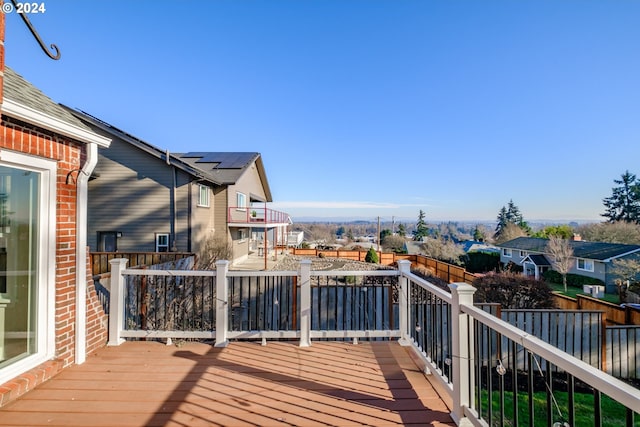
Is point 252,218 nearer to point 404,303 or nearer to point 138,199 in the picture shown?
point 138,199

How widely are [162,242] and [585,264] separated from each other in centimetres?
2633

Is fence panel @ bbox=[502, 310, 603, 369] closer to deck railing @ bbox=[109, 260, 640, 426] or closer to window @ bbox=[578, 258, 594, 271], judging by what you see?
deck railing @ bbox=[109, 260, 640, 426]

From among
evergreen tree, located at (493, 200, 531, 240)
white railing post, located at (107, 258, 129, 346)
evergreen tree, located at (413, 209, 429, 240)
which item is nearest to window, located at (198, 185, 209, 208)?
white railing post, located at (107, 258, 129, 346)

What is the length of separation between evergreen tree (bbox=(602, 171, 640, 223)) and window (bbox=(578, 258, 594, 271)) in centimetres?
2323

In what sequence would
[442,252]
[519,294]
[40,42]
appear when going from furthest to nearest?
1. [442,252]
2. [519,294]
3. [40,42]

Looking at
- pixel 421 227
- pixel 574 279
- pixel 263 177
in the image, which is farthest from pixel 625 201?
pixel 263 177

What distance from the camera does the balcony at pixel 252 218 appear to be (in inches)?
612

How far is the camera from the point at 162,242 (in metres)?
12.6

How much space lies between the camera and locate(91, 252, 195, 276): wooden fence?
306 inches

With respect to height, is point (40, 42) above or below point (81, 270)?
above

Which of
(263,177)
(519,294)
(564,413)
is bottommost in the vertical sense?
(564,413)

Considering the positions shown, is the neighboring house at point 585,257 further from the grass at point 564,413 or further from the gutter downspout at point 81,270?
the gutter downspout at point 81,270

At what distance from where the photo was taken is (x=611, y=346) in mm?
7102

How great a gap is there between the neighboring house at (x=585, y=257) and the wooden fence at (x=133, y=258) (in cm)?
2042
